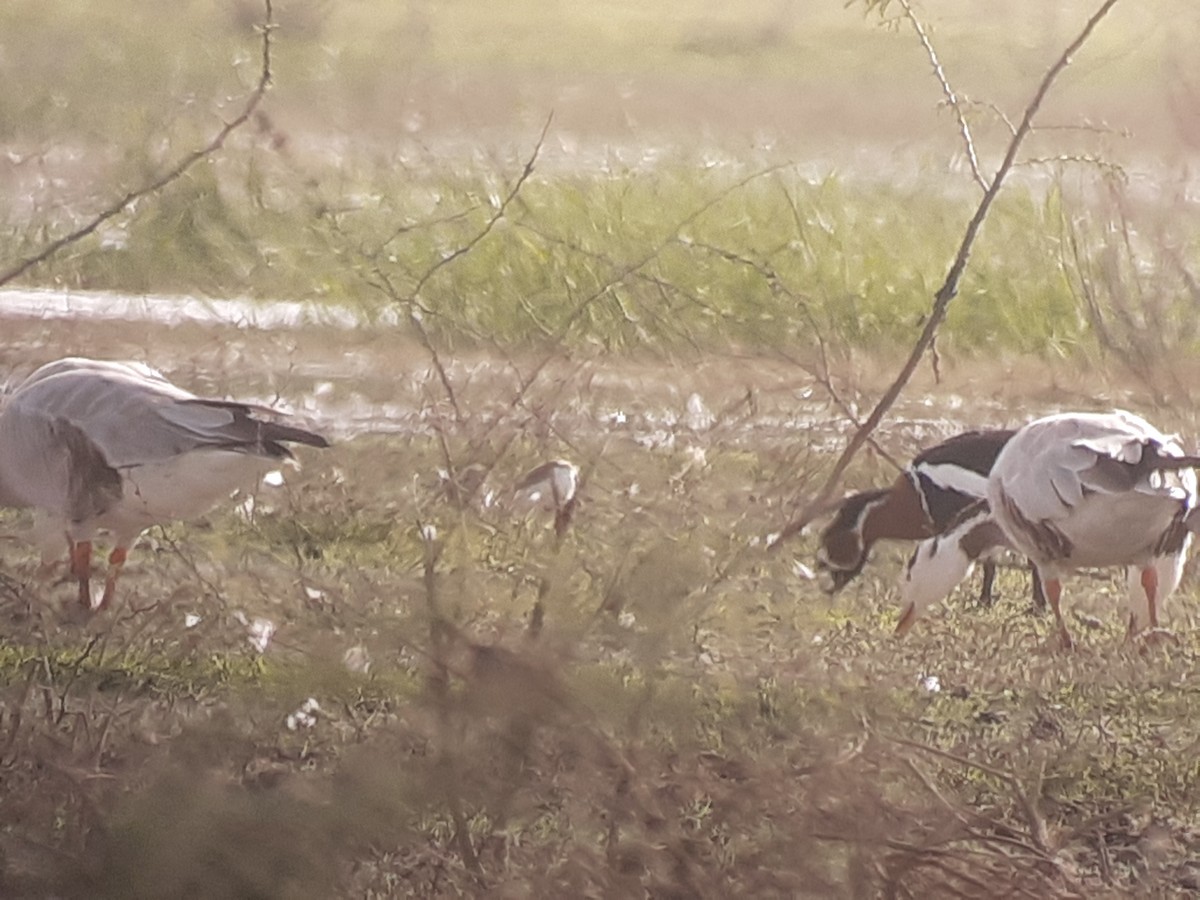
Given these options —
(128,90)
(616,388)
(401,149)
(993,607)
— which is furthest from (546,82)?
(993,607)

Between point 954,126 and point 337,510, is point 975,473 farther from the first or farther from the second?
point 337,510

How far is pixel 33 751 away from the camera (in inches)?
103

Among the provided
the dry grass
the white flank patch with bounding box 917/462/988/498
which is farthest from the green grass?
the white flank patch with bounding box 917/462/988/498

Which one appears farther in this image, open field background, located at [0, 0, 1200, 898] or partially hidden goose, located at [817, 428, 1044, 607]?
partially hidden goose, located at [817, 428, 1044, 607]

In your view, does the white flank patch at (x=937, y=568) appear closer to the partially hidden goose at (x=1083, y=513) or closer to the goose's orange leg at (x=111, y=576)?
the partially hidden goose at (x=1083, y=513)

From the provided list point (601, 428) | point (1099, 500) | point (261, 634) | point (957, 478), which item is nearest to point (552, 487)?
point (601, 428)

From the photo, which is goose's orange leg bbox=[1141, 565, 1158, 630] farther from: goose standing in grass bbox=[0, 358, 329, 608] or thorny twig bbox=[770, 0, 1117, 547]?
goose standing in grass bbox=[0, 358, 329, 608]

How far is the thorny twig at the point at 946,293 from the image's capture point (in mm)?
2467

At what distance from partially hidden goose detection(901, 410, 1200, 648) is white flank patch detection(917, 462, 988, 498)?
0.05 feet

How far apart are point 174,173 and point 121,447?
445mm

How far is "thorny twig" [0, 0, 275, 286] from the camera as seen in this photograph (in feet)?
8.54

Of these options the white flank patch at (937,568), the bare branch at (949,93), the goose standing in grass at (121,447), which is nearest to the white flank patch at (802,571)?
the white flank patch at (937,568)

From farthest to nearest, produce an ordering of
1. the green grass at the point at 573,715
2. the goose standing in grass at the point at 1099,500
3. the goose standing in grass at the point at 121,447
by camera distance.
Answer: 1. the goose standing in grass at the point at 121,447
2. the goose standing in grass at the point at 1099,500
3. the green grass at the point at 573,715

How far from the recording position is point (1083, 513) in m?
2.57
